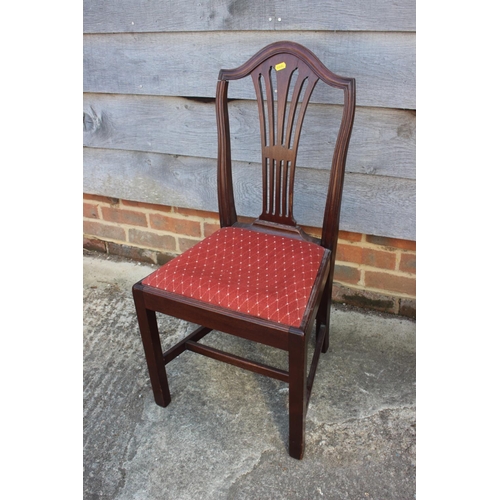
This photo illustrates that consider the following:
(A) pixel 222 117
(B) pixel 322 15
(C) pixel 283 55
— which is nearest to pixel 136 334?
(A) pixel 222 117

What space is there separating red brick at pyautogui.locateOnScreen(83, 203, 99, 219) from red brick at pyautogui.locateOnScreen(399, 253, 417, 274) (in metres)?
1.70

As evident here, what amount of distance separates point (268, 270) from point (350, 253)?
2.50ft

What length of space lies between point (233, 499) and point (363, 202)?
1.21 metres

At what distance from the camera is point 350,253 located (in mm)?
1942

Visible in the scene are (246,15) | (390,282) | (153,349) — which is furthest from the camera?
(390,282)

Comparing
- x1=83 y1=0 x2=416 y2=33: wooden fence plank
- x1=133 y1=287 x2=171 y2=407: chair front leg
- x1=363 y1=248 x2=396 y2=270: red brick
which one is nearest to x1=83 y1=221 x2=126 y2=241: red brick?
x1=83 y1=0 x2=416 y2=33: wooden fence plank

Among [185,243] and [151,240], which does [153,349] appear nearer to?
[185,243]

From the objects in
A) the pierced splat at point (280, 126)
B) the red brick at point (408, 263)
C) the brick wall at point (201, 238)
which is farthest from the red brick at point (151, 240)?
the red brick at point (408, 263)

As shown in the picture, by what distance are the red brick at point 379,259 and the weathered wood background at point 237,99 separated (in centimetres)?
13

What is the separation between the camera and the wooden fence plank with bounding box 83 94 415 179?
1608mm

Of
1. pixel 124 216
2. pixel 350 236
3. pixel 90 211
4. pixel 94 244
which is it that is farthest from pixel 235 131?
pixel 94 244

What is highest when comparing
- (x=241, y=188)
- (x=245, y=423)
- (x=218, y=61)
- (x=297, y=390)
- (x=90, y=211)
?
(x=218, y=61)

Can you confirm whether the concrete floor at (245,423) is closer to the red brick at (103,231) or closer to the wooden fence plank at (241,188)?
the wooden fence plank at (241,188)

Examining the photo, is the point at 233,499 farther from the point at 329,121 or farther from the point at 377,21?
the point at 377,21
